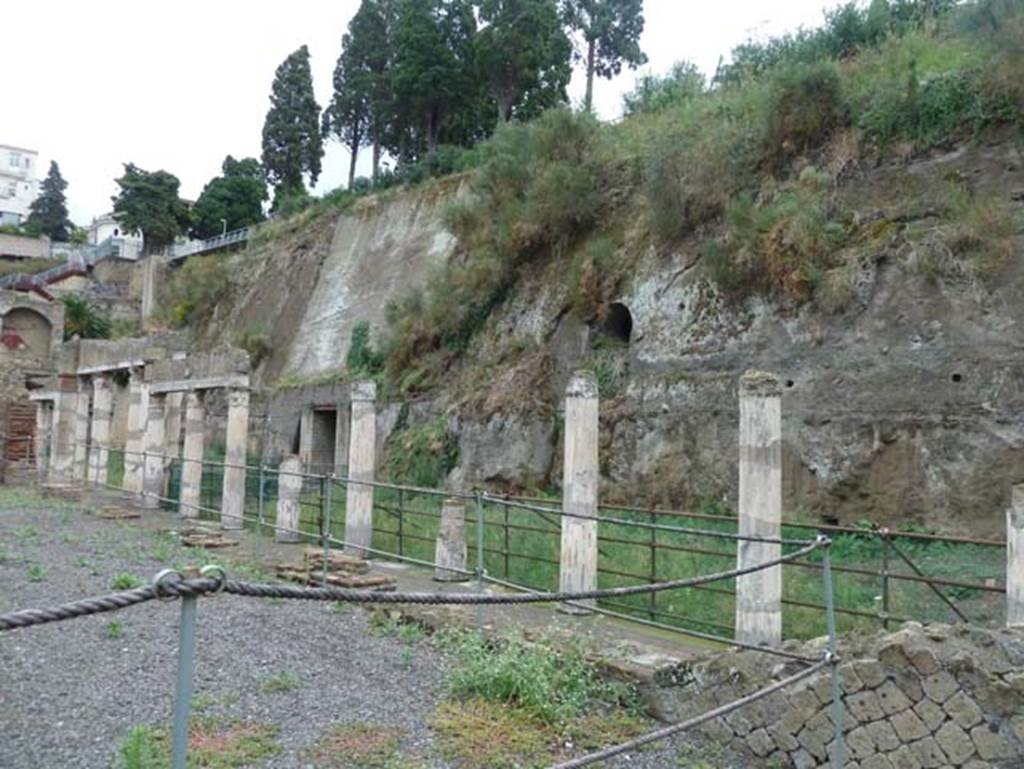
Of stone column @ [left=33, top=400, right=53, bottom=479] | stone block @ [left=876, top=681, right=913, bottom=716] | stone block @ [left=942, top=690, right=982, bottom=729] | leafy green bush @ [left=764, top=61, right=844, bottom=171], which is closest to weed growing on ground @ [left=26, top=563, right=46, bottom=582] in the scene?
stone block @ [left=876, top=681, right=913, bottom=716]

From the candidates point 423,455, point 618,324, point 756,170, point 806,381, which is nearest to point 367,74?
point 423,455

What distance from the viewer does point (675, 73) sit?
2467 centimetres

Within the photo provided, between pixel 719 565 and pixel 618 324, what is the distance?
8.21 meters

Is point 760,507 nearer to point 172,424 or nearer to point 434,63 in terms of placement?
point 172,424

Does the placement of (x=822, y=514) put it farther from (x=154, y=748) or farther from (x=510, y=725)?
(x=154, y=748)

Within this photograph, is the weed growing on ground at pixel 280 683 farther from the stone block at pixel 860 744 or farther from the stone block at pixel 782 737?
the stone block at pixel 860 744

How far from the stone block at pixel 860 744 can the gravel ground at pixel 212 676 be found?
1037 millimetres

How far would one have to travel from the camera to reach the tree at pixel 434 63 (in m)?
35.2

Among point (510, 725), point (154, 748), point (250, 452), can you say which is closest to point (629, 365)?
point (510, 725)

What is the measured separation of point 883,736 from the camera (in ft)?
17.7

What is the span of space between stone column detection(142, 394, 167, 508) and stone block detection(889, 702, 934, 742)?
17.8 metres

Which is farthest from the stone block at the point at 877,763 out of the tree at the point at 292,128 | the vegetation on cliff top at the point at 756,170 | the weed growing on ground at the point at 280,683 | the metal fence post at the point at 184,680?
the tree at the point at 292,128

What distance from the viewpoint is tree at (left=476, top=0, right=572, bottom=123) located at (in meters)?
A: 32.2

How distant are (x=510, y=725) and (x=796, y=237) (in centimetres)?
1080
